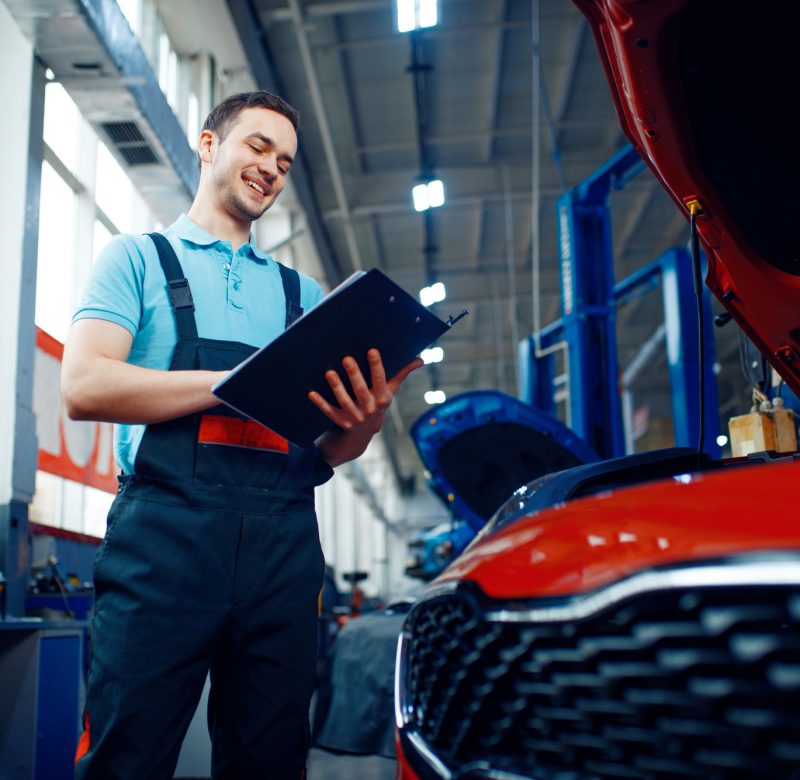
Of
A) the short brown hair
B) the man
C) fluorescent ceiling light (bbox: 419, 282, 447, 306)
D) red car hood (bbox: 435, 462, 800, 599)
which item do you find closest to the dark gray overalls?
the man

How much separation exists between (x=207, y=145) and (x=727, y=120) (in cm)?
103

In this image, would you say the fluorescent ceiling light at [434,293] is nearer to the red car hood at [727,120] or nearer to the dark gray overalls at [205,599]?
the red car hood at [727,120]

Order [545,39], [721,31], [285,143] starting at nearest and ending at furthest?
[721,31], [285,143], [545,39]

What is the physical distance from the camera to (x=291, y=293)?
175 centimetres

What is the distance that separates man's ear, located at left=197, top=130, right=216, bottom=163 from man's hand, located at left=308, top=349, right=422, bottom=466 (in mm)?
624

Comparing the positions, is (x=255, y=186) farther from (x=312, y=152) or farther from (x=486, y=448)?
A: (x=312, y=152)

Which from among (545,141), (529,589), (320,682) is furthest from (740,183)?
(545,141)

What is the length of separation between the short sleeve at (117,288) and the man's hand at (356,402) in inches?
14.5

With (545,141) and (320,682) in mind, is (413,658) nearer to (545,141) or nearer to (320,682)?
(320,682)

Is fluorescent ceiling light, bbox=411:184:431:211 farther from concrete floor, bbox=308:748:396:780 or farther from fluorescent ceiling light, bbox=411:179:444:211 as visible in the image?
concrete floor, bbox=308:748:396:780

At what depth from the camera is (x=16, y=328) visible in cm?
418

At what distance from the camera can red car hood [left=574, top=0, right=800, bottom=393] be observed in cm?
142

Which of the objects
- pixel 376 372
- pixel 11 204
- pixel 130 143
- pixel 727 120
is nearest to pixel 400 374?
pixel 376 372

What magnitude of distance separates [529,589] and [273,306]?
968 millimetres
